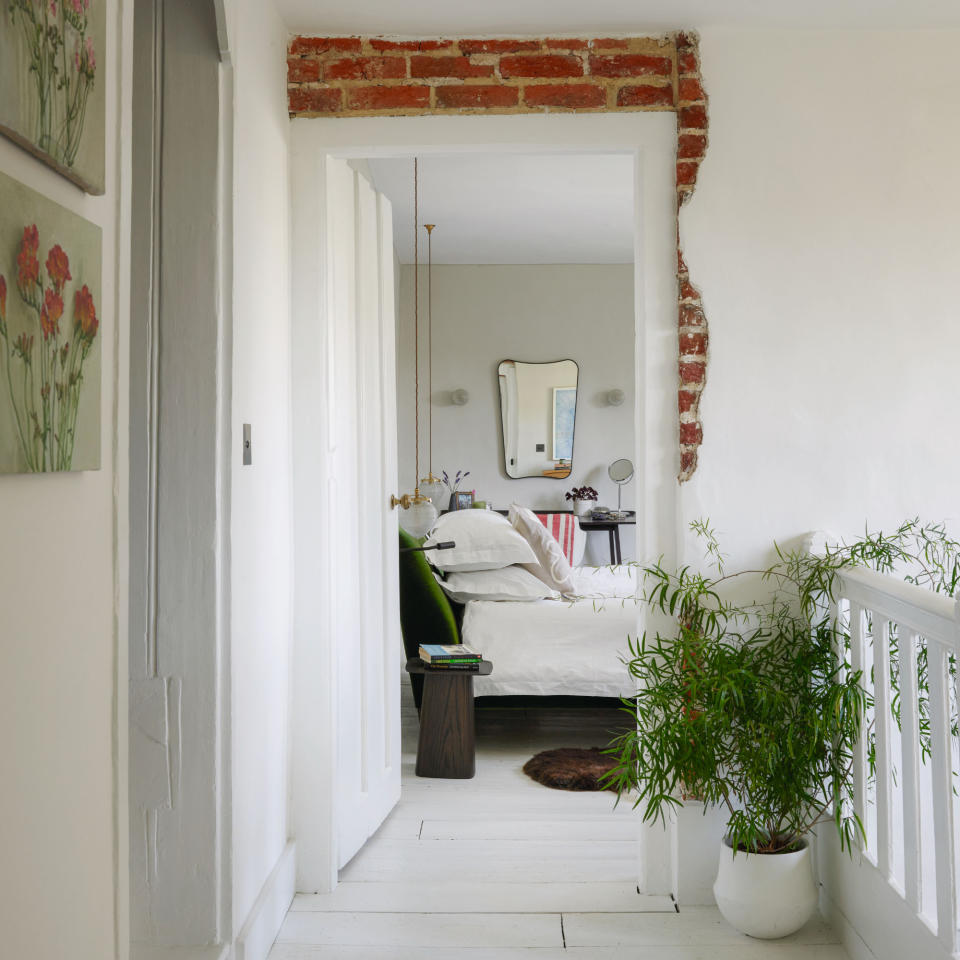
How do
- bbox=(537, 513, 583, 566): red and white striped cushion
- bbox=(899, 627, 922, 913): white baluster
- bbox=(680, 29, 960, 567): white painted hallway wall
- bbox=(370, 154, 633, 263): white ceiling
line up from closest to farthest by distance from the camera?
1. bbox=(899, 627, 922, 913): white baluster
2. bbox=(680, 29, 960, 567): white painted hallway wall
3. bbox=(370, 154, 633, 263): white ceiling
4. bbox=(537, 513, 583, 566): red and white striped cushion

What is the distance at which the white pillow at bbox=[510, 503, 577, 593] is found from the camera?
14.0 ft

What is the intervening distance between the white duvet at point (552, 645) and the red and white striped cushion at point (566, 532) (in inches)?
66.7

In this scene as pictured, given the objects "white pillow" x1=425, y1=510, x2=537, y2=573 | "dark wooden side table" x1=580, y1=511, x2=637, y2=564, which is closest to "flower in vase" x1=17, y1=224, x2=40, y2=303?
"white pillow" x1=425, y1=510, x2=537, y2=573

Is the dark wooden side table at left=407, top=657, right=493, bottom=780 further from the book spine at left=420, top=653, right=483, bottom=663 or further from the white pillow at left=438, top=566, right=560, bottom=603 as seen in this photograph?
the white pillow at left=438, top=566, right=560, bottom=603

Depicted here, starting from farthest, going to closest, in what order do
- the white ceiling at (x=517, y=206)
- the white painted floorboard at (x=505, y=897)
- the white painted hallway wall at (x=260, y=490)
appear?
the white ceiling at (x=517, y=206)
the white painted floorboard at (x=505, y=897)
the white painted hallway wall at (x=260, y=490)

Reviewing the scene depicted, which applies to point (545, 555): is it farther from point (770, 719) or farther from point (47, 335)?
point (47, 335)

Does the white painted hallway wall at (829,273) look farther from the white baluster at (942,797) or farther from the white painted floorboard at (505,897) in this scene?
the white painted floorboard at (505,897)

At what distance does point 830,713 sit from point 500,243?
14.3 feet

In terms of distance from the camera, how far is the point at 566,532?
5785 millimetres

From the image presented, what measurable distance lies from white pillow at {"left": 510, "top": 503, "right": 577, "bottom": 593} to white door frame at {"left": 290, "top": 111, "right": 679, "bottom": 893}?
1.65m

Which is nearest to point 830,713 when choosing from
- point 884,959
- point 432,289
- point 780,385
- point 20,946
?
point 884,959

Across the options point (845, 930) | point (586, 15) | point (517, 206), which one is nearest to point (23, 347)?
point (586, 15)

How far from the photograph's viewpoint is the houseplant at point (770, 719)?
2232 millimetres

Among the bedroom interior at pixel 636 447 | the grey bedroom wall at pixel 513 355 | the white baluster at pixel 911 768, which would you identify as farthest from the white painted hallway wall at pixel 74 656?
the grey bedroom wall at pixel 513 355
